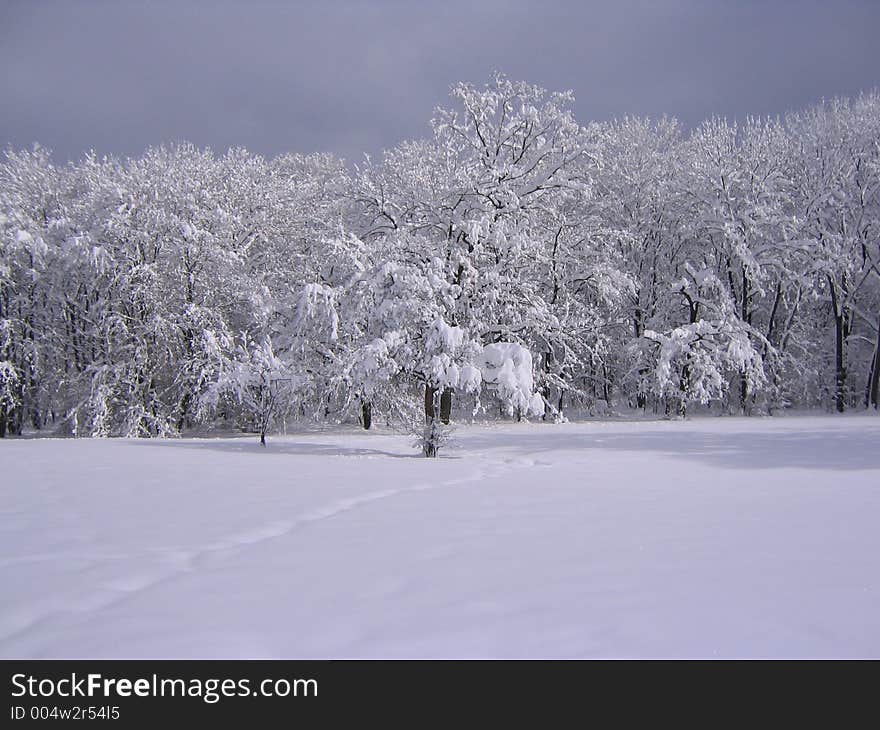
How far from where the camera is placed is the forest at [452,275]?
17.6 metres

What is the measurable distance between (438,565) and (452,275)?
1386cm

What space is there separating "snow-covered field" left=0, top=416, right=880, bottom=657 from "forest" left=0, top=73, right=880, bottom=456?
7.46m

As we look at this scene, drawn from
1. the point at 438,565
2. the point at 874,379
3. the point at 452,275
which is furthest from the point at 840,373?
the point at 438,565

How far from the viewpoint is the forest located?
1759 centimetres

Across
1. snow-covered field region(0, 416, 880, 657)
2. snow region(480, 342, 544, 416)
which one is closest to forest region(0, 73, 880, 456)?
snow region(480, 342, 544, 416)

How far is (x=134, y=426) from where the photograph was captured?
2250 centimetres

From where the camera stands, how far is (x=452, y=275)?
57.4 ft

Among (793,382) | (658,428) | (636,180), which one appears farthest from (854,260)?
(658,428)

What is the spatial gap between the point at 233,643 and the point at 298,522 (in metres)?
3.07

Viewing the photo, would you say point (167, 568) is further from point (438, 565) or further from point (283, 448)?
point (283, 448)

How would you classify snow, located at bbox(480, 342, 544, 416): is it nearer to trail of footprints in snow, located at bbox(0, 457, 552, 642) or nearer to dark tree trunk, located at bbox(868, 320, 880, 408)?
trail of footprints in snow, located at bbox(0, 457, 552, 642)

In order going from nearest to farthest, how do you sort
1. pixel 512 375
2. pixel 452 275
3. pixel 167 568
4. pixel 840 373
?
pixel 167 568, pixel 512 375, pixel 452 275, pixel 840 373
